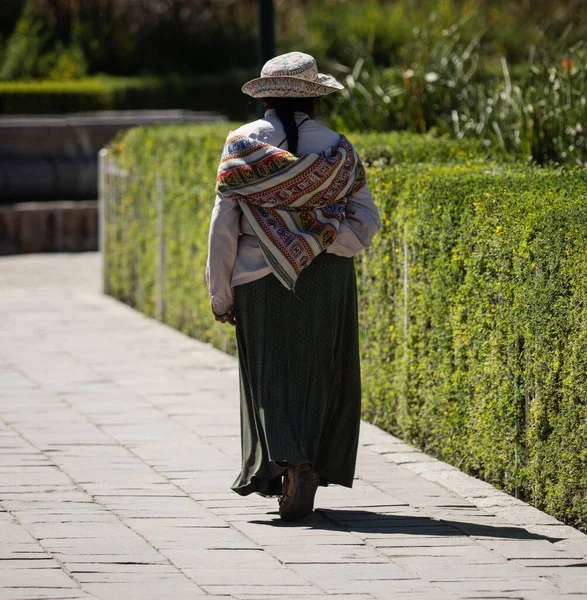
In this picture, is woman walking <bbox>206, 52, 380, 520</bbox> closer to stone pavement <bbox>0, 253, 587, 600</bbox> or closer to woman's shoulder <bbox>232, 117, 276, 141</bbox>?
woman's shoulder <bbox>232, 117, 276, 141</bbox>

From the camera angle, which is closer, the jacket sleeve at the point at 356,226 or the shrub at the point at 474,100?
the jacket sleeve at the point at 356,226

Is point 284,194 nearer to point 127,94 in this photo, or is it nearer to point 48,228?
point 48,228

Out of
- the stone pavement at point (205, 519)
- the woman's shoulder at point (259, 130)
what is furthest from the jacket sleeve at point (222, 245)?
the stone pavement at point (205, 519)

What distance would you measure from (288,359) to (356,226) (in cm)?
56

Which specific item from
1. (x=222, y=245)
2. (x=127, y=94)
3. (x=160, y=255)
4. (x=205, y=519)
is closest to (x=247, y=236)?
(x=222, y=245)

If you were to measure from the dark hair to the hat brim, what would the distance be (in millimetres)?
36

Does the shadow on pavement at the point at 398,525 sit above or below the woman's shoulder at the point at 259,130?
below

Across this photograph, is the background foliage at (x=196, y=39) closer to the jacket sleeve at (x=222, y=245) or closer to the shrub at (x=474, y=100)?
the shrub at (x=474, y=100)

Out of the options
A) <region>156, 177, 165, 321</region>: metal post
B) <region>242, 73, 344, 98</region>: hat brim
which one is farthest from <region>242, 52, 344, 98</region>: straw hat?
<region>156, 177, 165, 321</region>: metal post

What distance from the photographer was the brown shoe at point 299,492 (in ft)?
17.3

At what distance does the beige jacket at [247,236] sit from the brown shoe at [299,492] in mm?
659

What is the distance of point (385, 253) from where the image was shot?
23.2 feet

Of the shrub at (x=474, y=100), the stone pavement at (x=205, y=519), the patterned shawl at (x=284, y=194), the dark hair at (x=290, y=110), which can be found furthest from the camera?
the shrub at (x=474, y=100)

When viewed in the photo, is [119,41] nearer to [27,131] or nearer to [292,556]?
[27,131]
